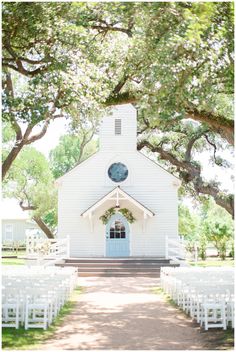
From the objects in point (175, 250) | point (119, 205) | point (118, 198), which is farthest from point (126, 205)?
point (175, 250)

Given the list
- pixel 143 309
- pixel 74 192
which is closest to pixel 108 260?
pixel 74 192

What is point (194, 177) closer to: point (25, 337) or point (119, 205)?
point (119, 205)

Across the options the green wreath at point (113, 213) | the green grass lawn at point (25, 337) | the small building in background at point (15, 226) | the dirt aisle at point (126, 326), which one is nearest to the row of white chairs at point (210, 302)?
the dirt aisle at point (126, 326)

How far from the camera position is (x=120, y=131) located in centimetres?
3080

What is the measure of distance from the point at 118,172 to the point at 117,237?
376cm

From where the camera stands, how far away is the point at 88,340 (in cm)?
1018

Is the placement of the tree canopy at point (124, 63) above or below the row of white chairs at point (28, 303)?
above

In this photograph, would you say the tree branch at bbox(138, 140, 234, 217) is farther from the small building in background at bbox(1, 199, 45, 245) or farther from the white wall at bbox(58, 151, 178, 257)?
the small building in background at bbox(1, 199, 45, 245)

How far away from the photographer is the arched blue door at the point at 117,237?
29495 mm

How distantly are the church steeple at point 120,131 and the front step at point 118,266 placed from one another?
6918 mm

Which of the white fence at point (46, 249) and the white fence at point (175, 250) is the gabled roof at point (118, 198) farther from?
the white fence at point (46, 249)

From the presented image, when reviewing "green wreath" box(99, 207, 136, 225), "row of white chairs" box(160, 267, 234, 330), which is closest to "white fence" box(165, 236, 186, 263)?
"green wreath" box(99, 207, 136, 225)

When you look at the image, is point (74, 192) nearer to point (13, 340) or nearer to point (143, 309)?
point (143, 309)

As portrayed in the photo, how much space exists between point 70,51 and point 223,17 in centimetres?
379
